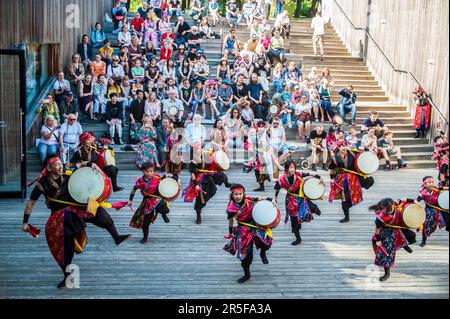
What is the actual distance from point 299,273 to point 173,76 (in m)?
7.91

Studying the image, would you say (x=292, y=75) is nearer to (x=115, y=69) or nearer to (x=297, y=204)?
(x=115, y=69)

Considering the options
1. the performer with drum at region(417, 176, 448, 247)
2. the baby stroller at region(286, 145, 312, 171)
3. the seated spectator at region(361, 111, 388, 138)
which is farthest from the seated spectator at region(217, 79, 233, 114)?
the performer with drum at region(417, 176, 448, 247)

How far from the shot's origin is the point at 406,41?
16.5 meters

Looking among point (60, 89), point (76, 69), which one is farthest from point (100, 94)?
point (76, 69)

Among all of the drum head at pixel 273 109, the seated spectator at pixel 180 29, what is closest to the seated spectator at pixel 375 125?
the drum head at pixel 273 109

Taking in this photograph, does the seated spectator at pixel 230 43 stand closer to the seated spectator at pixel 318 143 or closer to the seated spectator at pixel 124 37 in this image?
the seated spectator at pixel 124 37

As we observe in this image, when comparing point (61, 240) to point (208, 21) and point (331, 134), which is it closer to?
point (331, 134)

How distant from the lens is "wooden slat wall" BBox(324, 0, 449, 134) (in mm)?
14672

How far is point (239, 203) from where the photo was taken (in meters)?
7.64

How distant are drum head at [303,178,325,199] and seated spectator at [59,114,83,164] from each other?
514cm

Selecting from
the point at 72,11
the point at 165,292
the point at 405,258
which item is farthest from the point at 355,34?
the point at 165,292

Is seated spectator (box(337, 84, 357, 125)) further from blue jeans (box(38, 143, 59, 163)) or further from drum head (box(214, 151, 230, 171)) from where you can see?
blue jeans (box(38, 143, 59, 163))

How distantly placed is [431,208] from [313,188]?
1.60 meters
